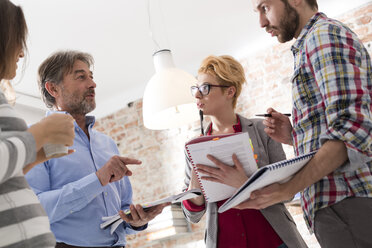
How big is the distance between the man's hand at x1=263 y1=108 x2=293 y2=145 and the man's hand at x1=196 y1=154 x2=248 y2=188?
1.07 feet

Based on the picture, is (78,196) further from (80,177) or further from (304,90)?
(304,90)

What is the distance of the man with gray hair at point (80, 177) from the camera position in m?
1.96

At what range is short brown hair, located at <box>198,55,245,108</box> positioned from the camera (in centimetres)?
245

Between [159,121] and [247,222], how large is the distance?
41.1 inches

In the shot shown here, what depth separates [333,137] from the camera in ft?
4.42

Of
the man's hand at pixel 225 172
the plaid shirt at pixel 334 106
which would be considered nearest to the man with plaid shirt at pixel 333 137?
the plaid shirt at pixel 334 106

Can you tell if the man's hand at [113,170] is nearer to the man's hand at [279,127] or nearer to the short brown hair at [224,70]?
the man's hand at [279,127]

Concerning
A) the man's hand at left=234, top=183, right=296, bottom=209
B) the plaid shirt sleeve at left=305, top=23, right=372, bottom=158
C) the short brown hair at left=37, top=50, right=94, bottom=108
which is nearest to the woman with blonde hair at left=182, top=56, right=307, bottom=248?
the man's hand at left=234, top=183, right=296, bottom=209

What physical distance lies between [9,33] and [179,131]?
403 centimetres

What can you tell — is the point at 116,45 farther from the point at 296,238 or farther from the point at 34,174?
the point at 296,238

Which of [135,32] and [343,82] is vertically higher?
[135,32]

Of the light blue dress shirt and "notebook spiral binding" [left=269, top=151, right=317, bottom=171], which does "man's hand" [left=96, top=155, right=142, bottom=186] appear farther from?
"notebook spiral binding" [left=269, top=151, right=317, bottom=171]

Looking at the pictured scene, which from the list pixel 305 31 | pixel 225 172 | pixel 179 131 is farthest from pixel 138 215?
pixel 179 131

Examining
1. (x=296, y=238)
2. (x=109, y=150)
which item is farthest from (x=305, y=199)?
(x=109, y=150)
